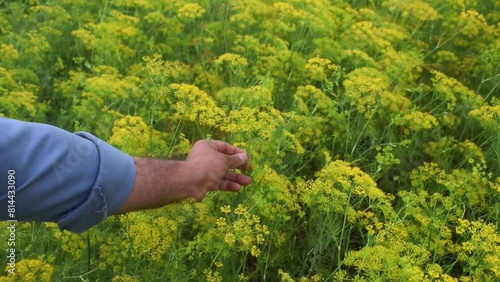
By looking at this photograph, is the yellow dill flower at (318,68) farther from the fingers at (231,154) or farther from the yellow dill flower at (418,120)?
the fingers at (231,154)

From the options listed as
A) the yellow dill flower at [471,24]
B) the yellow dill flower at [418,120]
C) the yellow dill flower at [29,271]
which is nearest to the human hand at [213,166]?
the yellow dill flower at [29,271]

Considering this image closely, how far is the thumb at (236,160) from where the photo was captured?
110 inches

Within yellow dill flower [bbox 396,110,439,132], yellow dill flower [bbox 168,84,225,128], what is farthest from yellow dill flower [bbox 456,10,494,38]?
yellow dill flower [bbox 168,84,225,128]

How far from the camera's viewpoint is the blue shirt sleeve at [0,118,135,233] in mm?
1960

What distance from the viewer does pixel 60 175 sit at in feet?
6.68

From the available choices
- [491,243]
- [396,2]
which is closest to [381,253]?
[491,243]

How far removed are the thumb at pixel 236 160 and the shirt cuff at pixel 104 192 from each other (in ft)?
2.00

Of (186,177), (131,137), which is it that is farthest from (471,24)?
(186,177)

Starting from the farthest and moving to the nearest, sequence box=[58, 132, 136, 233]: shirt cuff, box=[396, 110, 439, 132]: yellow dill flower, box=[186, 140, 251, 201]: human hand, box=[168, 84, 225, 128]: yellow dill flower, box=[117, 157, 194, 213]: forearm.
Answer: box=[396, 110, 439, 132]: yellow dill flower → box=[168, 84, 225, 128]: yellow dill flower → box=[186, 140, 251, 201]: human hand → box=[117, 157, 194, 213]: forearm → box=[58, 132, 136, 233]: shirt cuff

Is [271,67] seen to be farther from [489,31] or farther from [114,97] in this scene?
[489,31]

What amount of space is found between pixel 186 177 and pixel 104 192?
432 mm

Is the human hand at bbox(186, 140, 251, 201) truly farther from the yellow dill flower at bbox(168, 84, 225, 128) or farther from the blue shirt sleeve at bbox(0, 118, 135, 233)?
the yellow dill flower at bbox(168, 84, 225, 128)

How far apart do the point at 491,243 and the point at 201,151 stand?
1567 millimetres

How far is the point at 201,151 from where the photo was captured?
269cm
